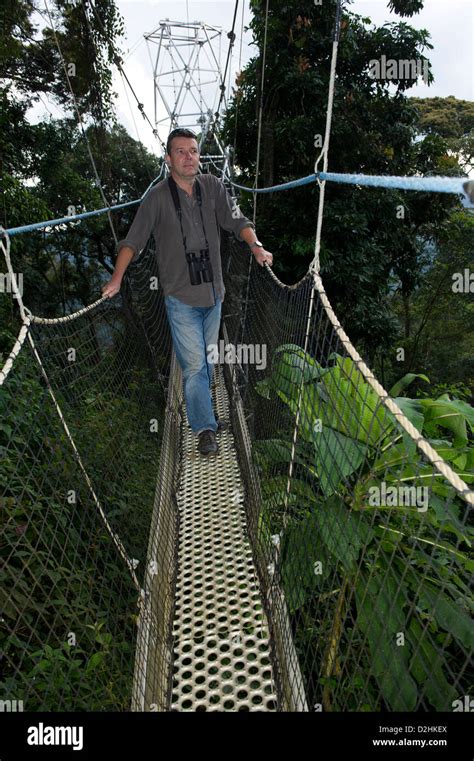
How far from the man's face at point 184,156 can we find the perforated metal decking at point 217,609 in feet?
3.30

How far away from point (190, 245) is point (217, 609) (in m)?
1.13

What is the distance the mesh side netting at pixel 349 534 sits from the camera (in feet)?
3.76

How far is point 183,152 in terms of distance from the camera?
5.71 feet

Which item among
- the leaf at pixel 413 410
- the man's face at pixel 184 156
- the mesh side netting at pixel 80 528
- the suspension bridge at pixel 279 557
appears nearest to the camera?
the suspension bridge at pixel 279 557

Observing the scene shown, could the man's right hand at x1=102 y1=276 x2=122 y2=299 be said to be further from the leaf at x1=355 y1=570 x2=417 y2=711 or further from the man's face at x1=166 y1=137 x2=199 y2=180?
the leaf at x1=355 y1=570 x2=417 y2=711

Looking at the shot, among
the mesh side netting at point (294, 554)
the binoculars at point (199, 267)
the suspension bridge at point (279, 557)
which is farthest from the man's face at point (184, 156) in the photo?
the mesh side netting at point (294, 554)

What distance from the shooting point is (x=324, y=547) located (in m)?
1.34

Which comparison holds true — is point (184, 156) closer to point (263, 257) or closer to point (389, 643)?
point (263, 257)

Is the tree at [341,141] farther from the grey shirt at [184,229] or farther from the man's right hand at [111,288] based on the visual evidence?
the man's right hand at [111,288]

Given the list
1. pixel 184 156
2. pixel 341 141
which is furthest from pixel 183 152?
pixel 341 141

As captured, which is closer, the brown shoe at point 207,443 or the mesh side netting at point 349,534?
the mesh side netting at point 349,534

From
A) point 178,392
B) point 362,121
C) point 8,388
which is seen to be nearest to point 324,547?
point 178,392

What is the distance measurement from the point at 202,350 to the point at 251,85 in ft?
15.8

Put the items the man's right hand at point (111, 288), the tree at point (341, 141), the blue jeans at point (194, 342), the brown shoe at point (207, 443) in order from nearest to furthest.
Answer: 1. the man's right hand at point (111, 288)
2. the blue jeans at point (194, 342)
3. the brown shoe at point (207, 443)
4. the tree at point (341, 141)
